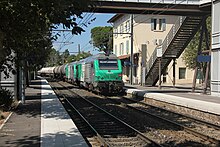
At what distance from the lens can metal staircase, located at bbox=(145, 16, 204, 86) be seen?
93.5 ft

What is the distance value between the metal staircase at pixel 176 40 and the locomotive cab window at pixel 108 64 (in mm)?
5846

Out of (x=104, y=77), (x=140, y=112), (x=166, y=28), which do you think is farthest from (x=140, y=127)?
(x=166, y=28)

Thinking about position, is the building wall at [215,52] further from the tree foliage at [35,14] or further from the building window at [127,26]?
the building window at [127,26]

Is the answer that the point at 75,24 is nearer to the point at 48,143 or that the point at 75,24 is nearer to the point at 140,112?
the point at 48,143

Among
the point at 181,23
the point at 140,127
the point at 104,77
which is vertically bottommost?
the point at 140,127

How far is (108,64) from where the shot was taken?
Answer: 2798 cm

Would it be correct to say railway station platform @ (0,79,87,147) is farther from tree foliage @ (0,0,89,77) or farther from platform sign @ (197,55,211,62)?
platform sign @ (197,55,211,62)

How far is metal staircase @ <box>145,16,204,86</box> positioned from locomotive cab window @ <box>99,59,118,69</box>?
19.2ft

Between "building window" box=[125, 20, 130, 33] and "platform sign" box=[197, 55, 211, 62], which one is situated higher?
"building window" box=[125, 20, 130, 33]

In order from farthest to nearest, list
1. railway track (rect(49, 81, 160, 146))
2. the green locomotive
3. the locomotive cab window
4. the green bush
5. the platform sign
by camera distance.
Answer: the locomotive cab window
the green locomotive
the platform sign
the green bush
railway track (rect(49, 81, 160, 146))

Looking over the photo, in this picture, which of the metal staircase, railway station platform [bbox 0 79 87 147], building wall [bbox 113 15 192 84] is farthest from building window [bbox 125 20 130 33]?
railway station platform [bbox 0 79 87 147]

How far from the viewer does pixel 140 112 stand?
1803 centimetres

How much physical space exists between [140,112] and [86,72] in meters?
14.2

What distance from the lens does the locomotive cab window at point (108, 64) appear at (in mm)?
27703
